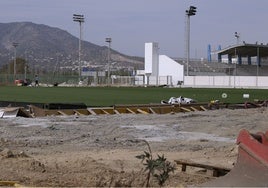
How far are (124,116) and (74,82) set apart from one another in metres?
83.7

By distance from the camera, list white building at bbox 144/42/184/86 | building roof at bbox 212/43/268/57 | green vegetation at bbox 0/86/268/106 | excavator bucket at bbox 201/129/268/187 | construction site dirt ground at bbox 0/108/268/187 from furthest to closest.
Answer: building roof at bbox 212/43/268/57 < white building at bbox 144/42/184/86 < green vegetation at bbox 0/86/268/106 < construction site dirt ground at bbox 0/108/268/187 < excavator bucket at bbox 201/129/268/187

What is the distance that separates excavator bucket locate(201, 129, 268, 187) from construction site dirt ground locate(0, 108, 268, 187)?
3.20 feet

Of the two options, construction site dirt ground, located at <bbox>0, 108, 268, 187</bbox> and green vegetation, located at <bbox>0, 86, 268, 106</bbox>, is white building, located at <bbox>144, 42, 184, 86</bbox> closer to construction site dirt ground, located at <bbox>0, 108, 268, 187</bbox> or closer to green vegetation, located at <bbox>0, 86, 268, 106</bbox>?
green vegetation, located at <bbox>0, 86, 268, 106</bbox>

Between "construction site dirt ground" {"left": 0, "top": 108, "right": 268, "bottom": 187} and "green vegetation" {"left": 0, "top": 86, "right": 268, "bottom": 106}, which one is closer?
"construction site dirt ground" {"left": 0, "top": 108, "right": 268, "bottom": 187}

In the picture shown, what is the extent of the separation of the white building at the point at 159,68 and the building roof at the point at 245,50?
39.3 feet

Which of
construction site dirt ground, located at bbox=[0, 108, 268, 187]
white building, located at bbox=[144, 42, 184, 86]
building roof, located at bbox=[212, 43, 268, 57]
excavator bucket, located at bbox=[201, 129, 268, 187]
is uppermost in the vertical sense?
building roof, located at bbox=[212, 43, 268, 57]

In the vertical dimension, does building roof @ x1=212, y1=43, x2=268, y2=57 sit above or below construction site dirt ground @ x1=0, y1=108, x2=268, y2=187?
above

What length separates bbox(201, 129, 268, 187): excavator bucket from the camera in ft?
25.2

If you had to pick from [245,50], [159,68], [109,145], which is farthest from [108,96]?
[245,50]

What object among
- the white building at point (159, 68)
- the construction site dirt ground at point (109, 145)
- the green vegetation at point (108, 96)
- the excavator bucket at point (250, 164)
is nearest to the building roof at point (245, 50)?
the white building at point (159, 68)

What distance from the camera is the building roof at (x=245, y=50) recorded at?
4038 inches

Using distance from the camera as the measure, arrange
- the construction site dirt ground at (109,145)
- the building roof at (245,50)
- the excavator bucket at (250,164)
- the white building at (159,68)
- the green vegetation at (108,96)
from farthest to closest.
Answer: the building roof at (245,50)
the white building at (159,68)
the green vegetation at (108,96)
the construction site dirt ground at (109,145)
the excavator bucket at (250,164)

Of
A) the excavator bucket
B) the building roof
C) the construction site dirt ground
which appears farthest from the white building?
the excavator bucket

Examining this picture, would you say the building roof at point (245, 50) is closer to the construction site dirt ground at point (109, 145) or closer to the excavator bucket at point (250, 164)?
the construction site dirt ground at point (109, 145)
